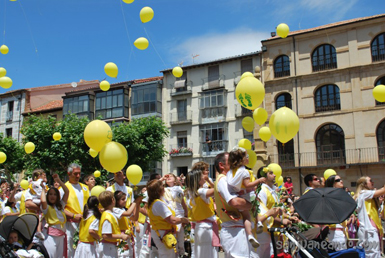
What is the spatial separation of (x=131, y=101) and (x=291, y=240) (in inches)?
1257

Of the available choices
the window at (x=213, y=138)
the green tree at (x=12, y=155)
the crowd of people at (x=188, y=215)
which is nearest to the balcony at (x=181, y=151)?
the window at (x=213, y=138)

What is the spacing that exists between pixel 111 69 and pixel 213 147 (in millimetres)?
22804

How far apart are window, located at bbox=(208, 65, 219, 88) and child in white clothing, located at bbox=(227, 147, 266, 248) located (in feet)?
92.0

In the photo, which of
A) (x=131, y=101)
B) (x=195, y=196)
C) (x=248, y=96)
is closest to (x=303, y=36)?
(x=131, y=101)

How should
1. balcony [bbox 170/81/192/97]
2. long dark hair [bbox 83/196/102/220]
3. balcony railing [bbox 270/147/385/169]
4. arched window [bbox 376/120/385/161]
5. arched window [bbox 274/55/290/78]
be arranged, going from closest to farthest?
long dark hair [bbox 83/196/102/220]
balcony railing [bbox 270/147/385/169]
arched window [bbox 376/120/385/161]
arched window [bbox 274/55/290/78]
balcony [bbox 170/81/192/97]

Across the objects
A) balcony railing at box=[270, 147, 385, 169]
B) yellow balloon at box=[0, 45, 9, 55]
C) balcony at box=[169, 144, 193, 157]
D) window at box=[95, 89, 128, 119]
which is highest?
window at box=[95, 89, 128, 119]

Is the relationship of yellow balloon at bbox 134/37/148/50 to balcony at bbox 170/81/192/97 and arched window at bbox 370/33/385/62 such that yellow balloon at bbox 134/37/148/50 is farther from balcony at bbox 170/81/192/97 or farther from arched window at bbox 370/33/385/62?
balcony at bbox 170/81/192/97

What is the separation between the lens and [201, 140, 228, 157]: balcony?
31.6 metres

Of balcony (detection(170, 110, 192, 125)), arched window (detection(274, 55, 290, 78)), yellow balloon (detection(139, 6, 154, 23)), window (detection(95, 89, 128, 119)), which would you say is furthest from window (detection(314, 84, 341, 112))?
yellow balloon (detection(139, 6, 154, 23))

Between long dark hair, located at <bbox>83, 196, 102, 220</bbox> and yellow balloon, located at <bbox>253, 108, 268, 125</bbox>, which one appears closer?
long dark hair, located at <bbox>83, 196, 102, 220</bbox>

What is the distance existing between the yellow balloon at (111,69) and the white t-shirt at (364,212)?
6483 mm

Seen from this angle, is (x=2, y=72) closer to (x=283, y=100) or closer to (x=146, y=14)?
(x=146, y=14)

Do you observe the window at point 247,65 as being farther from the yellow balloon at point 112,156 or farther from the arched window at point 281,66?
the yellow balloon at point 112,156

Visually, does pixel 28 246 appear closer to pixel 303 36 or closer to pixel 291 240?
pixel 291 240
